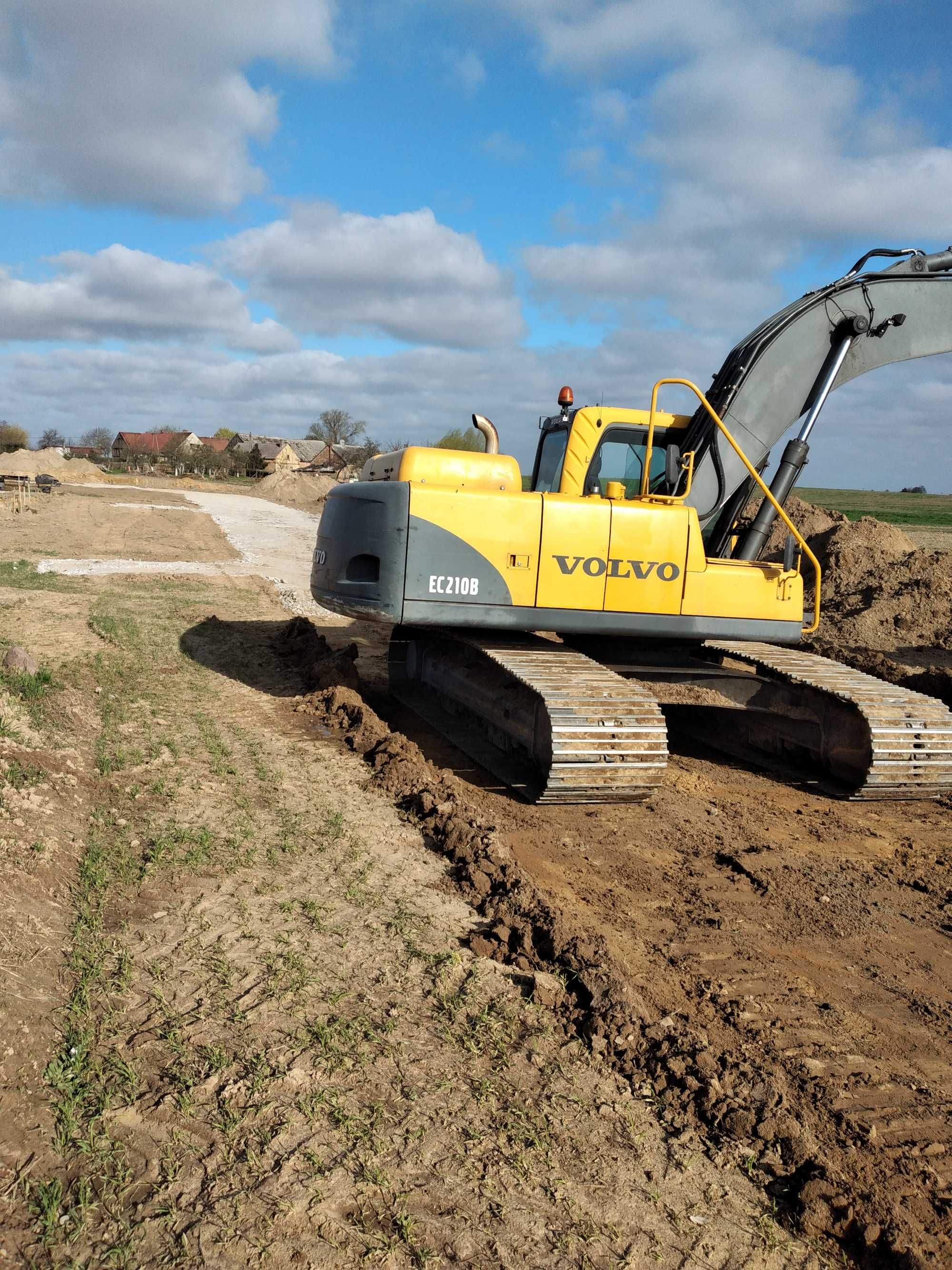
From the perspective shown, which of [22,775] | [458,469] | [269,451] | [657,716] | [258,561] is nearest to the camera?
[22,775]

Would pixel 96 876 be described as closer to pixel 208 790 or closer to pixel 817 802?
pixel 208 790

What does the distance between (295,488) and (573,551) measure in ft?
164

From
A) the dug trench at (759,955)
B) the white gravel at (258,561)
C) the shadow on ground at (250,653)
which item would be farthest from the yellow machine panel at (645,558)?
the white gravel at (258,561)

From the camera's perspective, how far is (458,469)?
7629 mm

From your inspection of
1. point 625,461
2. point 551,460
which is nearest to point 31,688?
point 551,460

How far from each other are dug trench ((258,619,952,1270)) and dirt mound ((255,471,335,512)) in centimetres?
4244

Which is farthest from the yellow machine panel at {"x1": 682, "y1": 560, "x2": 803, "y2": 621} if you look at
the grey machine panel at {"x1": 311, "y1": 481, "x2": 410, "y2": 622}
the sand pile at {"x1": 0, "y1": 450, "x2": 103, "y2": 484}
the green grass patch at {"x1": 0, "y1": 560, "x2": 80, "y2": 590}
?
the sand pile at {"x1": 0, "y1": 450, "x2": 103, "y2": 484}

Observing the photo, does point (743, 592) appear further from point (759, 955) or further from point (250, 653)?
point (250, 653)

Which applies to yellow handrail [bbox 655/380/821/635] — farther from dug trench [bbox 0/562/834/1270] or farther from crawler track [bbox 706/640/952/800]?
dug trench [bbox 0/562/834/1270]

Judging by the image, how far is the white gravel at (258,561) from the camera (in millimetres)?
17312

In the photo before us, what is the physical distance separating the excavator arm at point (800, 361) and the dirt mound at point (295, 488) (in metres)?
40.9

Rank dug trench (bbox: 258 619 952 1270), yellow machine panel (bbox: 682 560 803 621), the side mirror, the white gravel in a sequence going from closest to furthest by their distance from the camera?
dug trench (bbox: 258 619 952 1270) → the side mirror → yellow machine panel (bbox: 682 560 803 621) → the white gravel

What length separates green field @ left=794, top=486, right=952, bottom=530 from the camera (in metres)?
51.0

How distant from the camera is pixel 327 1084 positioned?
3.26 m
